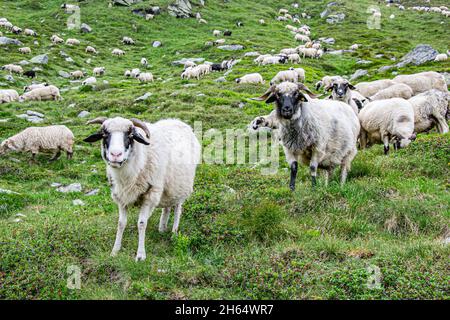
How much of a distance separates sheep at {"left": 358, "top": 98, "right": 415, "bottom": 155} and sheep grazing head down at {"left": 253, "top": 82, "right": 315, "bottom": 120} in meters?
5.04

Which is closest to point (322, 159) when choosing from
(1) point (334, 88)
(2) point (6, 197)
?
(1) point (334, 88)

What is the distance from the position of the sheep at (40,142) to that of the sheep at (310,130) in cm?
840

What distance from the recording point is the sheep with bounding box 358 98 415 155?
1221 cm

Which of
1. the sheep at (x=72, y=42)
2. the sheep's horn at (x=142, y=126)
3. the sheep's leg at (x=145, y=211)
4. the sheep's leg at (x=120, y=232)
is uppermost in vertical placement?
the sheep's horn at (x=142, y=126)

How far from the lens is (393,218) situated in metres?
7.26

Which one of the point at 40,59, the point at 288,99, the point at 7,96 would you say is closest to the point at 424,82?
the point at 288,99

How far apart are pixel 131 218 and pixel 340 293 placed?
4.51 metres

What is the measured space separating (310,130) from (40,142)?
9.91 m

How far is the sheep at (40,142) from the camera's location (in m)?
13.6

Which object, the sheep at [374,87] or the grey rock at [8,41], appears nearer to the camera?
the sheep at [374,87]

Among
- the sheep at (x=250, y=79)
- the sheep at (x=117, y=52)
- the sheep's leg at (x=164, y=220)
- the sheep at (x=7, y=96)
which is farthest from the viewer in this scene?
the sheep at (x=117, y=52)

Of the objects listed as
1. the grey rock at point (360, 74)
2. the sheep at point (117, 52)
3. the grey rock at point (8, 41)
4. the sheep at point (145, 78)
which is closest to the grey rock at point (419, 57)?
the grey rock at point (360, 74)

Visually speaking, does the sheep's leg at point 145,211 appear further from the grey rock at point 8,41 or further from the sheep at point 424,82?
the grey rock at point 8,41

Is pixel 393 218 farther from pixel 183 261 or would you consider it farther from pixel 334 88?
pixel 334 88
